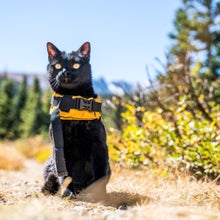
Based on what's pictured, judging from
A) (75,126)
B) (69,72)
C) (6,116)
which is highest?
(69,72)

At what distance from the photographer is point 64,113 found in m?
3.52

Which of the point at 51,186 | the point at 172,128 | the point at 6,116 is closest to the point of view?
the point at 51,186

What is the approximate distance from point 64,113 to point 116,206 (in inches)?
37.8

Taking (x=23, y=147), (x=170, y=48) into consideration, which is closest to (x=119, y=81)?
(x=170, y=48)

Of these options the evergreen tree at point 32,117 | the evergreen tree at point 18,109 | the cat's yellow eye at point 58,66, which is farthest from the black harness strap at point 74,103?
the evergreen tree at point 18,109

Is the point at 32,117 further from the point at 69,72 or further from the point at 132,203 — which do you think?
the point at 132,203

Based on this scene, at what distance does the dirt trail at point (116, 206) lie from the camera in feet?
6.56

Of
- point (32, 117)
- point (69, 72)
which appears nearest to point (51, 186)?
point (69, 72)

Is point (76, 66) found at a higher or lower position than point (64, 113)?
higher

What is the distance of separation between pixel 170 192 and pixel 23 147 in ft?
49.2

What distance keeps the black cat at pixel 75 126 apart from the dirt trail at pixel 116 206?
0.25 meters

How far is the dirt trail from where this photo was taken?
1998 millimetres

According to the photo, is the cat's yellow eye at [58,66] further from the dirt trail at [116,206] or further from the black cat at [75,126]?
the dirt trail at [116,206]

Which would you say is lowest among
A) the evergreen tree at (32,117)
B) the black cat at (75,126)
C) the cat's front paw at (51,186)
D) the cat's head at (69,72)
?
the evergreen tree at (32,117)
